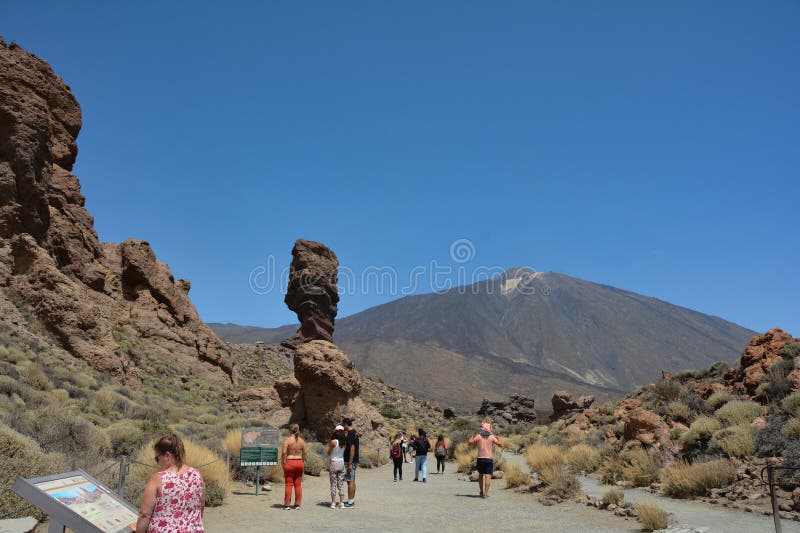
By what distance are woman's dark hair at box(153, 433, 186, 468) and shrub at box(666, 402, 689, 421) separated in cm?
1689

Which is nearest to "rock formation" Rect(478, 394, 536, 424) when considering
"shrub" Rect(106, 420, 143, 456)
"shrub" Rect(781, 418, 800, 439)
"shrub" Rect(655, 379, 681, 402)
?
Result: "shrub" Rect(655, 379, 681, 402)

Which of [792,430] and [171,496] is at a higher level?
[792,430]

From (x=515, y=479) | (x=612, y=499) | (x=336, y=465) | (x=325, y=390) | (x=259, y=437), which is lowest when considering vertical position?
(x=515, y=479)

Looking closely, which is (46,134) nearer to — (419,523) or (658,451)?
(419,523)

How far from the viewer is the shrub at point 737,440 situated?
11.7m

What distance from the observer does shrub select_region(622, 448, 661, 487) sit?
12.3 metres

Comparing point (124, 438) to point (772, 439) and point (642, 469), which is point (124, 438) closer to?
point (642, 469)

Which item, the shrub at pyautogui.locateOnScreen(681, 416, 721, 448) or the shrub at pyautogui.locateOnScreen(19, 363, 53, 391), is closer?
the shrub at pyautogui.locateOnScreen(681, 416, 721, 448)

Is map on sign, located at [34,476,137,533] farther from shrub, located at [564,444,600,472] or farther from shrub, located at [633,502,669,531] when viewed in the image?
shrub, located at [564,444,600,472]

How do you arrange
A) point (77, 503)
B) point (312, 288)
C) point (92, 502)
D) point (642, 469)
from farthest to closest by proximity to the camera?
1. point (312, 288)
2. point (642, 469)
3. point (92, 502)
4. point (77, 503)

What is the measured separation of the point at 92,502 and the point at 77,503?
22cm

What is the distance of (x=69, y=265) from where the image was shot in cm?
2445

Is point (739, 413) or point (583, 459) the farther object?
point (583, 459)

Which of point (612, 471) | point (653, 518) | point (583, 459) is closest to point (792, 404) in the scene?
point (612, 471)
